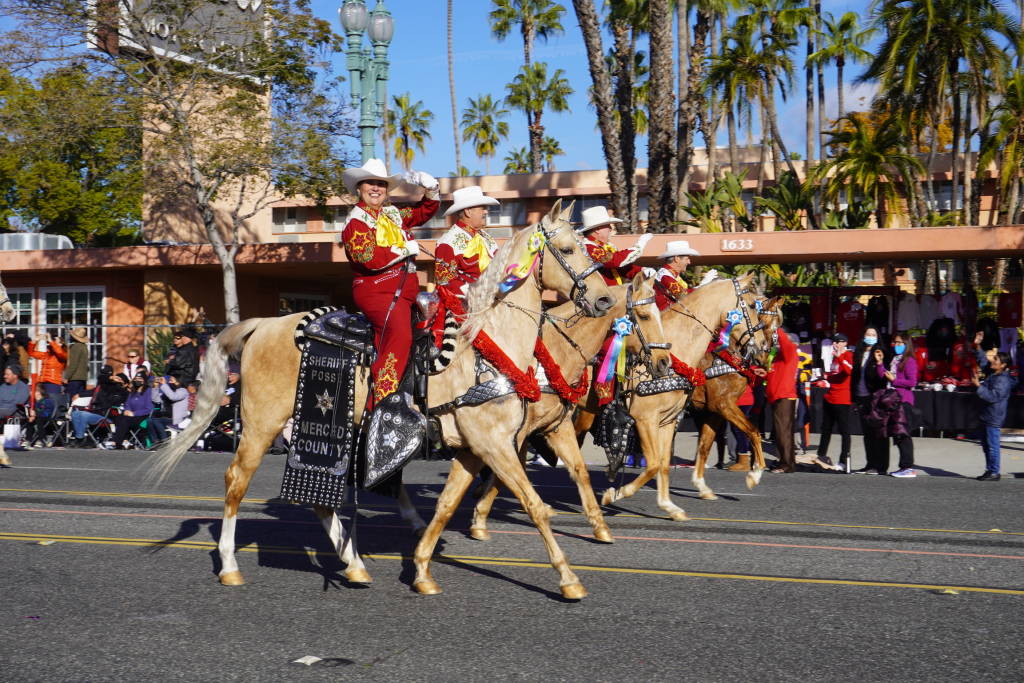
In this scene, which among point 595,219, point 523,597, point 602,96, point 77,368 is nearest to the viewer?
point 523,597

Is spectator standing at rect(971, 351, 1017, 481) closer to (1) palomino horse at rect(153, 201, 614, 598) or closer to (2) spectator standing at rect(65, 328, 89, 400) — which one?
(1) palomino horse at rect(153, 201, 614, 598)

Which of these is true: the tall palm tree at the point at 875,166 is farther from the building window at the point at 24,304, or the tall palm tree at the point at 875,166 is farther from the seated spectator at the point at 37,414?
the seated spectator at the point at 37,414

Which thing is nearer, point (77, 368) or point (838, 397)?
point (838, 397)

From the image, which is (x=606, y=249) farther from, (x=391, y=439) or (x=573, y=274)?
(x=391, y=439)

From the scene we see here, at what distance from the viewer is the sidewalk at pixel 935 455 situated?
49.8 feet

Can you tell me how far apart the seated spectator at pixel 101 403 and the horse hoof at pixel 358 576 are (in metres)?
13.4

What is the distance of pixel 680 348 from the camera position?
33.6 feet

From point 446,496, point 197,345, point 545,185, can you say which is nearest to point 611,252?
point 446,496

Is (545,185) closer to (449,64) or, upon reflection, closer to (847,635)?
(449,64)

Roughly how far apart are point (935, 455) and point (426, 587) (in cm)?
1233

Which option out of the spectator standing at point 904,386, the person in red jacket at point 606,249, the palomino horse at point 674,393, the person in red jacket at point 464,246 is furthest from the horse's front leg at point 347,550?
the spectator standing at point 904,386

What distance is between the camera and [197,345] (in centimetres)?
2061

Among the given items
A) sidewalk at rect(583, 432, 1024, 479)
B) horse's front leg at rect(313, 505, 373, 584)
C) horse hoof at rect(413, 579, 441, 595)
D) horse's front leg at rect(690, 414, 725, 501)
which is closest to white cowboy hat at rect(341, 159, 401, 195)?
horse's front leg at rect(313, 505, 373, 584)

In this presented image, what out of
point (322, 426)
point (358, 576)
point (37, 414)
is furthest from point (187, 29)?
point (358, 576)
